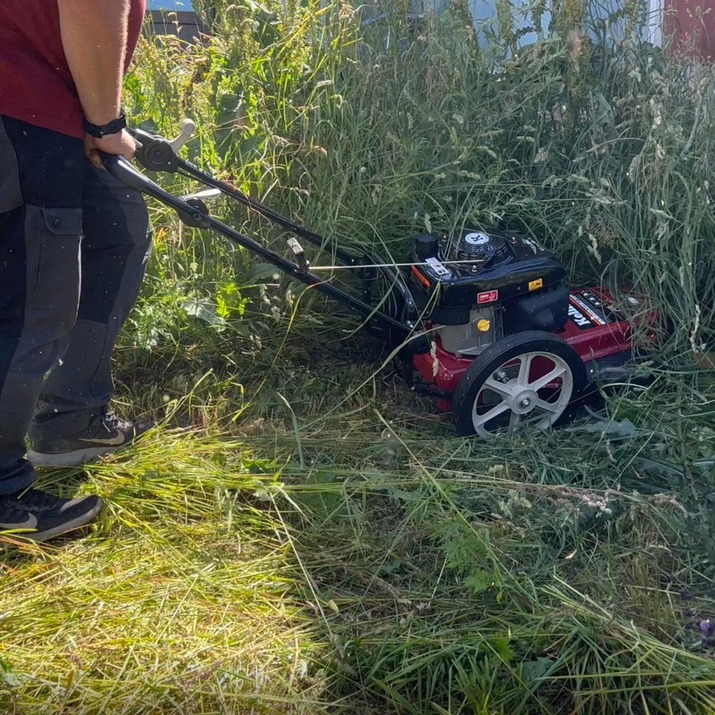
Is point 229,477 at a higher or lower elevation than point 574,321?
lower

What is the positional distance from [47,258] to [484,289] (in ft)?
4.33

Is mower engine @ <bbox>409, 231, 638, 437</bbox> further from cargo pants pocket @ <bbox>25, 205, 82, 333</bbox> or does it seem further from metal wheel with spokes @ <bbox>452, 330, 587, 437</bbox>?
cargo pants pocket @ <bbox>25, 205, 82, 333</bbox>

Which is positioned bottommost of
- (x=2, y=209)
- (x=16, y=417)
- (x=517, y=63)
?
(x=16, y=417)

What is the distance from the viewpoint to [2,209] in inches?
81.6

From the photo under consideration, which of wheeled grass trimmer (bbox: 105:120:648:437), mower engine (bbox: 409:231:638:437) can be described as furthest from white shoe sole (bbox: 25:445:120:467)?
mower engine (bbox: 409:231:638:437)

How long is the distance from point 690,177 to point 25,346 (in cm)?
233

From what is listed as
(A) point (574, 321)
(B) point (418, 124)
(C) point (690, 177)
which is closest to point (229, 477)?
(A) point (574, 321)

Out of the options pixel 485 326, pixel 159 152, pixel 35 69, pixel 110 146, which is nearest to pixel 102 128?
pixel 110 146

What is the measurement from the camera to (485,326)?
2805 mm

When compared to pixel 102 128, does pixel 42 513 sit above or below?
below

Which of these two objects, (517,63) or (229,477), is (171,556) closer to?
(229,477)

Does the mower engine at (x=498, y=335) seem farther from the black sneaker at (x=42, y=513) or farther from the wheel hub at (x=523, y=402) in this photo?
the black sneaker at (x=42, y=513)

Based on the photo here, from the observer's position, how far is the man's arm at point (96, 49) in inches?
74.9

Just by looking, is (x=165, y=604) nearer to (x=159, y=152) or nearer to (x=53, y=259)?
(x=53, y=259)
